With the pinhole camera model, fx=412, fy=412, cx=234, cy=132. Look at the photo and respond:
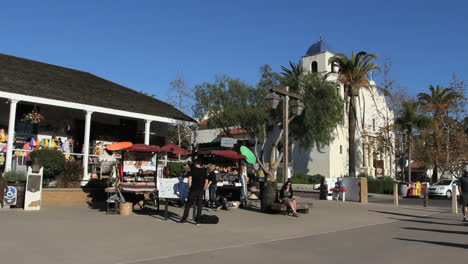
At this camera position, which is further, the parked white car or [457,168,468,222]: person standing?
the parked white car

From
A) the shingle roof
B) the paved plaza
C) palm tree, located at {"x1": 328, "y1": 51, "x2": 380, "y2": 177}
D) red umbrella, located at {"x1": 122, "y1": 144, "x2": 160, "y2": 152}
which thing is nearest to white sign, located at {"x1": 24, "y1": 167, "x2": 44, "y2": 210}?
the paved plaza

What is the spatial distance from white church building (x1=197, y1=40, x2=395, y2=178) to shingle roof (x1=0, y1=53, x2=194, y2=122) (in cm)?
1628

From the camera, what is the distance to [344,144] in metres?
42.9

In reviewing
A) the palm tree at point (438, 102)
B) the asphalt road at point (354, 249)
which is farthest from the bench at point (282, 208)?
the palm tree at point (438, 102)

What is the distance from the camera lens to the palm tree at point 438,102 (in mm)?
39844

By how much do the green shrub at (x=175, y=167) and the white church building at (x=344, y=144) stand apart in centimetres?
1751

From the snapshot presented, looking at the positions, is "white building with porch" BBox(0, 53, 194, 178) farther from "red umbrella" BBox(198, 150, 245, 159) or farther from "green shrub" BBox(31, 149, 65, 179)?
"red umbrella" BBox(198, 150, 245, 159)

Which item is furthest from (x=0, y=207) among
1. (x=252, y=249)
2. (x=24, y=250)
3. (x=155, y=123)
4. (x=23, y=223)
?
(x=155, y=123)

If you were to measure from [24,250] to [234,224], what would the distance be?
564cm

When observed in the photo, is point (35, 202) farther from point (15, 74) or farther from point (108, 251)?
point (15, 74)

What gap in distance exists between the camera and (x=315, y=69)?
142 feet

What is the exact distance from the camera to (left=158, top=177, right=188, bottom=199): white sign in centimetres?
1170

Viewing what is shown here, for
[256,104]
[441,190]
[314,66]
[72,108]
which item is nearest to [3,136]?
[72,108]

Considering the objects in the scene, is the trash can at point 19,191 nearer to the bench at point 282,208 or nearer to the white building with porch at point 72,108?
the white building with porch at point 72,108
